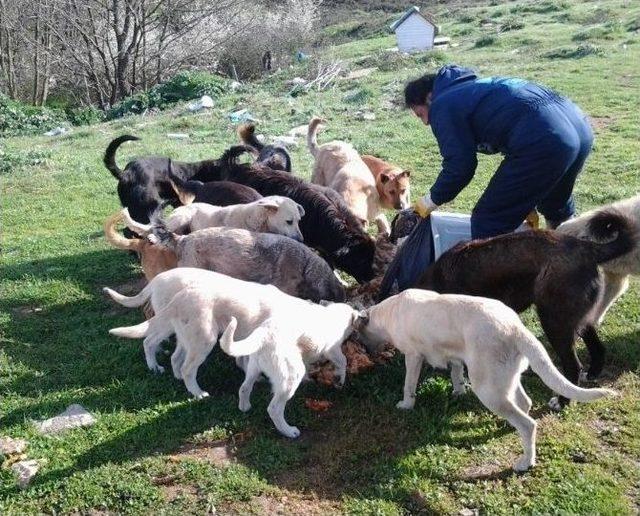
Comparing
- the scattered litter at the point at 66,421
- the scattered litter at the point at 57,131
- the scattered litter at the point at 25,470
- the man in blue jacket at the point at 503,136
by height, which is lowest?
the scattered litter at the point at 66,421

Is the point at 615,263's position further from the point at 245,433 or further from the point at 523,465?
the point at 245,433

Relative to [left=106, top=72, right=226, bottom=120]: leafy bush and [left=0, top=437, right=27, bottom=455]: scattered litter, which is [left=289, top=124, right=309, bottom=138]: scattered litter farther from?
[left=0, top=437, right=27, bottom=455]: scattered litter

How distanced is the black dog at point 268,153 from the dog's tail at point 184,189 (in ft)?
3.38

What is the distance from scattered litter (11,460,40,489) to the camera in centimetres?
435

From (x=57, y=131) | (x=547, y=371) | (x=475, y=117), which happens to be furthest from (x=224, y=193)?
(x=57, y=131)

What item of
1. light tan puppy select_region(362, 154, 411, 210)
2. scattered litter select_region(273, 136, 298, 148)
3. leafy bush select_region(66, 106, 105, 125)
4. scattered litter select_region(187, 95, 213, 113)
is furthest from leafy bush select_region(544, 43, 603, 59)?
light tan puppy select_region(362, 154, 411, 210)

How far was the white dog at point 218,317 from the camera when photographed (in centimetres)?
511

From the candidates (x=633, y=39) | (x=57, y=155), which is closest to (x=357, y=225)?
(x=57, y=155)

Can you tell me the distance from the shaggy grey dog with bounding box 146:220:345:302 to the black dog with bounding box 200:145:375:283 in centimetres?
74

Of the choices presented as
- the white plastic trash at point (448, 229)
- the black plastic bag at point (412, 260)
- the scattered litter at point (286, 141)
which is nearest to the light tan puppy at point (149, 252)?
the black plastic bag at point (412, 260)

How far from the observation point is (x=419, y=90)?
19.7 ft

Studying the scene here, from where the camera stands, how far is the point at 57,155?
47.1ft

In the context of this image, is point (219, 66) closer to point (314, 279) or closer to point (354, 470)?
point (314, 279)

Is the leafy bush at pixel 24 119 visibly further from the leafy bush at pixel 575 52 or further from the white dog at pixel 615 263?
the white dog at pixel 615 263
